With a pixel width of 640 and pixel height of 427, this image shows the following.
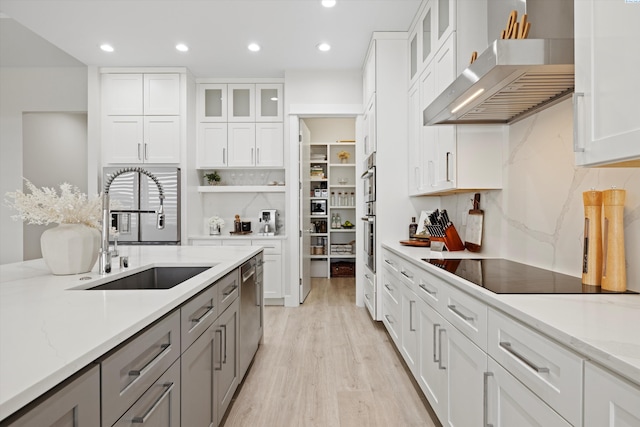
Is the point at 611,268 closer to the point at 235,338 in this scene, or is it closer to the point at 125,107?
the point at 235,338

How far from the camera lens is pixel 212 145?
16.5 ft

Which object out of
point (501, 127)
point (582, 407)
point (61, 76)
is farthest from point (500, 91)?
point (61, 76)

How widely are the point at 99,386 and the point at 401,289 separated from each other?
7.39 feet

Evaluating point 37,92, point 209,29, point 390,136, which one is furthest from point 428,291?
point 37,92

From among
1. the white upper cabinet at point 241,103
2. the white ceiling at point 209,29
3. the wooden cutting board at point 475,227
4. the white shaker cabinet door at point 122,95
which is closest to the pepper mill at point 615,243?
the wooden cutting board at point 475,227

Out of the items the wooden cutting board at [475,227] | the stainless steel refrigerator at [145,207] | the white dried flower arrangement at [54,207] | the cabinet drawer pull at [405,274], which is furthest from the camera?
the stainless steel refrigerator at [145,207]

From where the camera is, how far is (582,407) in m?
0.88

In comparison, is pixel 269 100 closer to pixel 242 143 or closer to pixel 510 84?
pixel 242 143

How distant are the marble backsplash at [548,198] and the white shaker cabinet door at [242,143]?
10.7 ft

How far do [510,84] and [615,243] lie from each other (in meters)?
0.79

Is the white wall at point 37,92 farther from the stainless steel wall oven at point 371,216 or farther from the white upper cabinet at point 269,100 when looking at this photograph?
the stainless steel wall oven at point 371,216

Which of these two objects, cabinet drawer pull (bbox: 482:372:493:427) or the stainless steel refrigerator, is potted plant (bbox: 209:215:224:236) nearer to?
the stainless steel refrigerator

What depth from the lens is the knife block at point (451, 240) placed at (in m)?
2.92

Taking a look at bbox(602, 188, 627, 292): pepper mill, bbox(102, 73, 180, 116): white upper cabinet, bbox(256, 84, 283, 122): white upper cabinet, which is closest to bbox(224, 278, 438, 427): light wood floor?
bbox(602, 188, 627, 292): pepper mill
